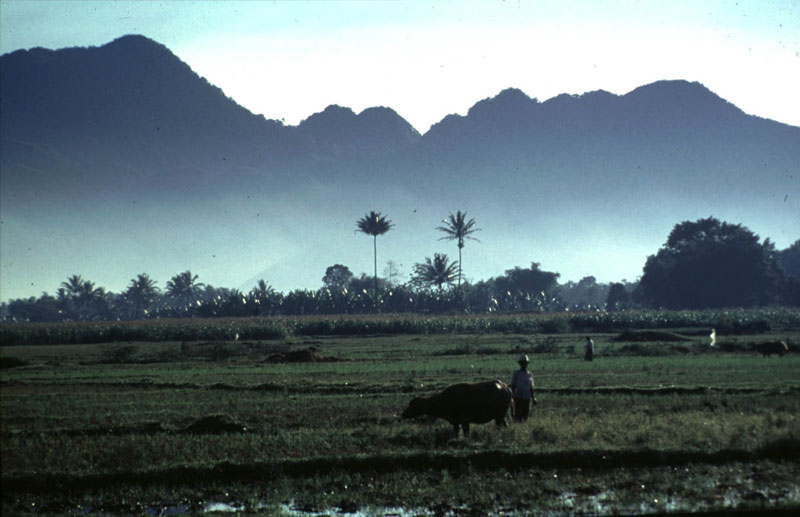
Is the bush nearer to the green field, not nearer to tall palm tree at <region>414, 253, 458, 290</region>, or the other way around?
the green field

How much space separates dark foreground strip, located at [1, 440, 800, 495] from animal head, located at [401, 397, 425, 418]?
308 centimetres

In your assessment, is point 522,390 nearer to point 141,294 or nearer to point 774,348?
point 774,348

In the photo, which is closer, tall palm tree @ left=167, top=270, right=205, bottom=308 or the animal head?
the animal head

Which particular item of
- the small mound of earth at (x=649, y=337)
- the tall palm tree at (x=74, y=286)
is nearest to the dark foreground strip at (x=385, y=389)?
the small mound of earth at (x=649, y=337)

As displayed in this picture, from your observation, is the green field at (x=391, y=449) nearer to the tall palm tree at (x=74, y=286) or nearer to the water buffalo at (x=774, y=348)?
the water buffalo at (x=774, y=348)

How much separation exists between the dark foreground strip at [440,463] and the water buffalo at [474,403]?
1.95 m

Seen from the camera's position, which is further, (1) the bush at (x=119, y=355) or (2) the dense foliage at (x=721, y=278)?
(2) the dense foliage at (x=721, y=278)

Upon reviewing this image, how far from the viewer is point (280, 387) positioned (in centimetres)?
3089

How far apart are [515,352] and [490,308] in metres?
69.2

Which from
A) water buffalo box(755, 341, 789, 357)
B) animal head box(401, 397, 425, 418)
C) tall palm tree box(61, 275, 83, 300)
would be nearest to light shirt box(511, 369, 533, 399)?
animal head box(401, 397, 425, 418)

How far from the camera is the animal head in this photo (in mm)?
20297

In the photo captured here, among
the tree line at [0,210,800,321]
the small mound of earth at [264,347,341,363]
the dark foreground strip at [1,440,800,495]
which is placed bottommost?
the dark foreground strip at [1,440,800,495]

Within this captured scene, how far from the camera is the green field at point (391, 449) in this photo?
15.0 metres

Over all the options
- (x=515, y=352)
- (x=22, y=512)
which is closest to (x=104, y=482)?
(x=22, y=512)
